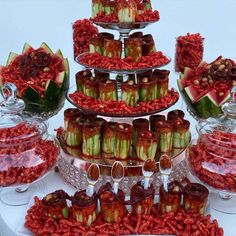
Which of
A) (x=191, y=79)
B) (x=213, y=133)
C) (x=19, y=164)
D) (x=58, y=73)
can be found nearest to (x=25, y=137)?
(x=19, y=164)

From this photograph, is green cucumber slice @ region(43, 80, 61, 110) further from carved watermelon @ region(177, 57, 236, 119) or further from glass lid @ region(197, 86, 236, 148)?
glass lid @ region(197, 86, 236, 148)

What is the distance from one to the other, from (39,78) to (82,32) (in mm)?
540

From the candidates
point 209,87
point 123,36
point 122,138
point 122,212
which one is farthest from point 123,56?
point 122,212

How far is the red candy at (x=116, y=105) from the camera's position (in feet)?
6.12

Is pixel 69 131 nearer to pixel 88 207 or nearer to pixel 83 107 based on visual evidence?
pixel 83 107

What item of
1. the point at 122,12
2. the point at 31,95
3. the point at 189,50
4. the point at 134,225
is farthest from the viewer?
the point at 189,50

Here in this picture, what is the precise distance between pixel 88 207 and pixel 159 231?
0.97 ft

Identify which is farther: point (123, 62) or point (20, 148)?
point (123, 62)

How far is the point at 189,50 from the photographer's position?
8.38ft

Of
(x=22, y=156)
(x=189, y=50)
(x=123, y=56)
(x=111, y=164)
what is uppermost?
(x=123, y=56)

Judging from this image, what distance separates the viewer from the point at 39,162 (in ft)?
5.80

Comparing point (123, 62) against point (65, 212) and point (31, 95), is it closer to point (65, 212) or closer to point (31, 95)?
point (31, 95)

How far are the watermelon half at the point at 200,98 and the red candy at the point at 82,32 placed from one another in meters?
0.67

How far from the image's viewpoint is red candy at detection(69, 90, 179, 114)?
187cm
